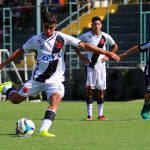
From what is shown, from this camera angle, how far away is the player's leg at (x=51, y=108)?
12305mm

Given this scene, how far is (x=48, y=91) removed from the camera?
12945mm

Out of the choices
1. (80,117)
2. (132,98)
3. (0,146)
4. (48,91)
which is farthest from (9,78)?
(0,146)

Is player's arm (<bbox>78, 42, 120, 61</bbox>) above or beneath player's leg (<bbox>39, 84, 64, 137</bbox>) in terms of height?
above

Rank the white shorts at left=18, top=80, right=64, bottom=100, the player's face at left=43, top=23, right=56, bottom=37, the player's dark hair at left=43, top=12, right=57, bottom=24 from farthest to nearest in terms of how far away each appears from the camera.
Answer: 1. the white shorts at left=18, top=80, right=64, bottom=100
2. the player's face at left=43, top=23, right=56, bottom=37
3. the player's dark hair at left=43, top=12, right=57, bottom=24

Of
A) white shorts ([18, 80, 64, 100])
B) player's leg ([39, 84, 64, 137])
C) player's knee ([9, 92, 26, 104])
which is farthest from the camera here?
player's knee ([9, 92, 26, 104])

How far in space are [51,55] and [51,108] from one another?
1.02 metres

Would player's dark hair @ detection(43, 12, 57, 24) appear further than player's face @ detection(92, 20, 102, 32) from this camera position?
No

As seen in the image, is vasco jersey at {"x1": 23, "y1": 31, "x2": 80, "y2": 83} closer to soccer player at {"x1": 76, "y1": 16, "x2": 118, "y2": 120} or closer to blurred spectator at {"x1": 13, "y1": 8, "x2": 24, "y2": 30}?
soccer player at {"x1": 76, "y1": 16, "x2": 118, "y2": 120}

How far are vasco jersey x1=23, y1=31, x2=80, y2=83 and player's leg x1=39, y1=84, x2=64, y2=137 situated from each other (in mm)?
176

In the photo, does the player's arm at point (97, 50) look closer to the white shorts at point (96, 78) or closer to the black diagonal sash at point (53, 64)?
the black diagonal sash at point (53, 64)

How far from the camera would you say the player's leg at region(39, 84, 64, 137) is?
12.3 metres

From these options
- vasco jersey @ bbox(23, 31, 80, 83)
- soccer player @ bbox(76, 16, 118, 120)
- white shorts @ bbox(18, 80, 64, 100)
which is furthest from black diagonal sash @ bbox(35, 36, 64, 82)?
soccer player @ bbox(76, 16, 118, 120)

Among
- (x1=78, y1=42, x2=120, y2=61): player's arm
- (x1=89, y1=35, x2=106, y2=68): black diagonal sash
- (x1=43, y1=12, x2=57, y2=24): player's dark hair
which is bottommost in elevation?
(x1=89, y1=35, x2=106, y2=68): black diagonal sash

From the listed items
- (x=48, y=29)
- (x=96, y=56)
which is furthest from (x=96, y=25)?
(x=48, y=29)
